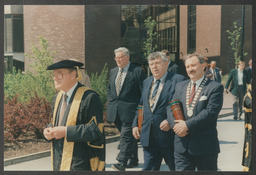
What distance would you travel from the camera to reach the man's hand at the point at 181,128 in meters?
4.25

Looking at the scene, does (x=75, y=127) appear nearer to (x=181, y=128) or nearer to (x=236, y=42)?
(x=181, y=128)

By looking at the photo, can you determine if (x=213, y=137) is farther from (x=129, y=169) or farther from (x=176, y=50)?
(x=176, y=50)

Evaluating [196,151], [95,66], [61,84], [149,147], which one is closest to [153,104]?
[149,147]

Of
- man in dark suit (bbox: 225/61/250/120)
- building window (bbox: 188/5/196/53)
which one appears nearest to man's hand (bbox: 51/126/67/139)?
man in dark suit (bbox: 225/61/250/120)

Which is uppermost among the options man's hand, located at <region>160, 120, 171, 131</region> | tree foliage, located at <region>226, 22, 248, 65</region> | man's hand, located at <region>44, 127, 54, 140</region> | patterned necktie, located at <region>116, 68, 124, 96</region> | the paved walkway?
tree foliage, located at <region>226, 22, 248, 65</region>

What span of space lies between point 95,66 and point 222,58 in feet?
45.2

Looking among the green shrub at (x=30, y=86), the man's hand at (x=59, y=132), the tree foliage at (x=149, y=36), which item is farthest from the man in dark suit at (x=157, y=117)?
the tree foliage at (x=149, y=36)

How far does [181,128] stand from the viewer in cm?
427

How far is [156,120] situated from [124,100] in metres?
1.54

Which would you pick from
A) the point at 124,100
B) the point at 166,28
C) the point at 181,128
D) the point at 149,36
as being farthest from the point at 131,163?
the point at 166,28

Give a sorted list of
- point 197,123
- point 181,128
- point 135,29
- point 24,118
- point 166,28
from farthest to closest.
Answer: point 166,28 → point 135,29 → point 24,118 → point 181,128 → point 197,123

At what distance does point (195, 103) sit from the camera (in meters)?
4.29

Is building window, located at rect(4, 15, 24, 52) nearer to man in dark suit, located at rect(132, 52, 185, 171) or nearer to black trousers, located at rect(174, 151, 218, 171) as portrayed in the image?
man in dark suit, located at rect(132, 52, 185, 171)

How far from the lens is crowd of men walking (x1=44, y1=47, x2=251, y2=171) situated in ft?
12.4
